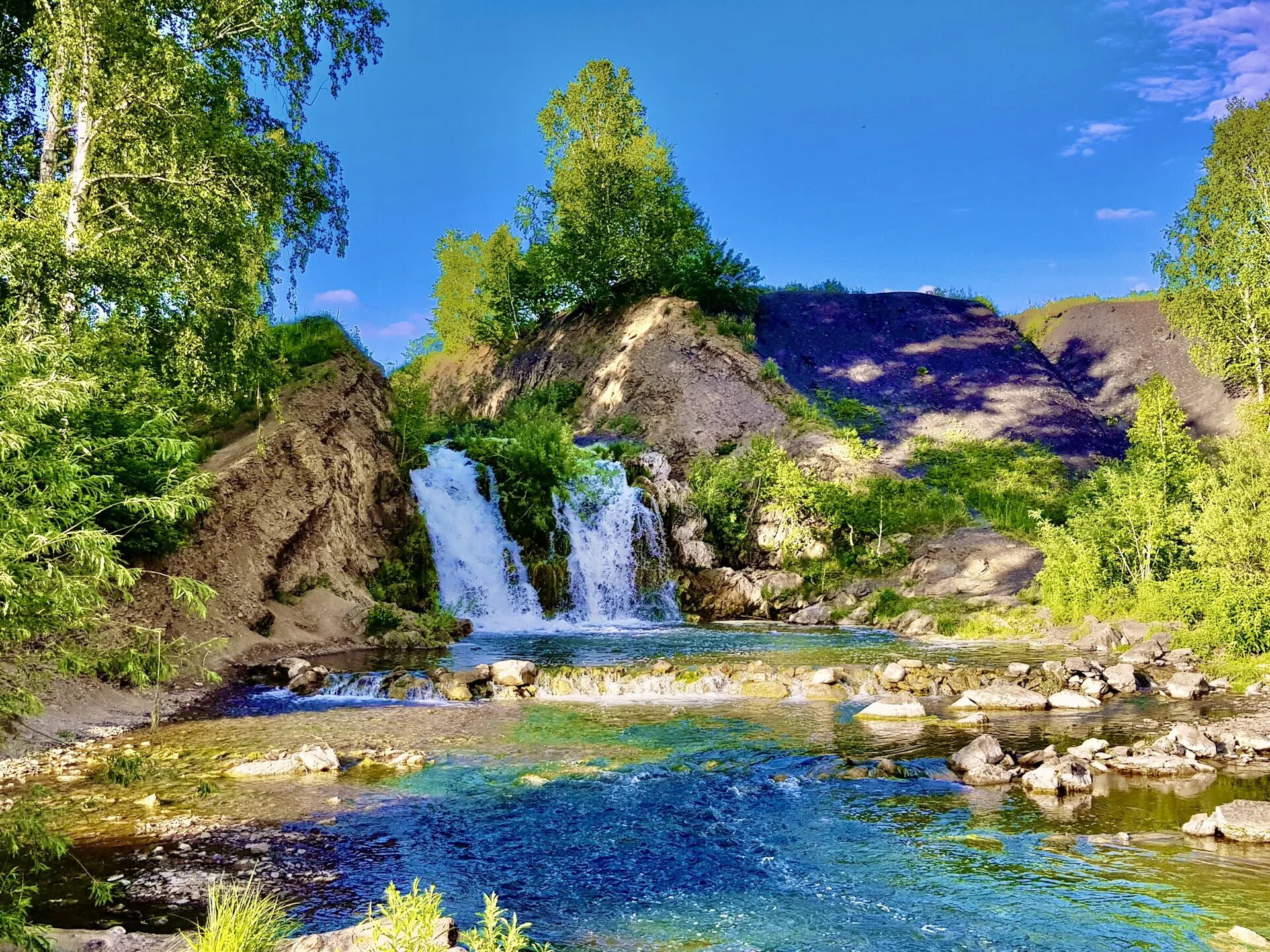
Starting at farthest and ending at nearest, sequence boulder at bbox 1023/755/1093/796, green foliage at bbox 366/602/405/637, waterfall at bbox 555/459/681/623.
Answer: waterfall at bbox 555/459/681/623, green foliage at bbox 366/602/405/637, boulder at bbox 1023/755/1093/796

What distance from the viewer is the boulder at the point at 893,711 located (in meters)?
12.4

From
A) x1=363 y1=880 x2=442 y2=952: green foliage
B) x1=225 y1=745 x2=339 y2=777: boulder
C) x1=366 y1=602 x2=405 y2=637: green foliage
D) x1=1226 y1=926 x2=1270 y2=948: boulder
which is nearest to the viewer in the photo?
x1=363 y1=880 x2=442 y2=952: green foliage

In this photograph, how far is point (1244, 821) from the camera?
736 cm

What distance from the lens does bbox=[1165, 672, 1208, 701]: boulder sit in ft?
41.9

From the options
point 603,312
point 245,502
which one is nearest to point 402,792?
point 245,502

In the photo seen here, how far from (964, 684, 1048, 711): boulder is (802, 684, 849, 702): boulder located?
6.39ft

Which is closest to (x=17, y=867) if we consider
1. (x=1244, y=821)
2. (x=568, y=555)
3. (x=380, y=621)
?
(x=1244, y=821)

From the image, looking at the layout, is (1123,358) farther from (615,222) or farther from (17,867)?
(17,867)

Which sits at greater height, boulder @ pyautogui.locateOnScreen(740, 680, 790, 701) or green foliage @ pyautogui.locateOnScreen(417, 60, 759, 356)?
green foliage @ pyautogui.locateOnScreen(417, 60, 759, 356)

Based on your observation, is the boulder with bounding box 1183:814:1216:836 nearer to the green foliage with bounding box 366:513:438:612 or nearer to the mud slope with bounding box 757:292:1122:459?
the green foliage with bounding box 366:513:438:612

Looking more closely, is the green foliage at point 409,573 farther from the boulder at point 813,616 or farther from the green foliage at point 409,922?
the green foliage at point 409,922

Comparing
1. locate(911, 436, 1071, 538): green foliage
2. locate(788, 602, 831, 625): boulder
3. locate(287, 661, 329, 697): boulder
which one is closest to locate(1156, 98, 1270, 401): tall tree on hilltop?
locate(911, 436, 1071, 538): green foliage

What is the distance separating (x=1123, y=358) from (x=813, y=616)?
105 feet

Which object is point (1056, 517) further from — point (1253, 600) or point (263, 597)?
point (263, 597)
